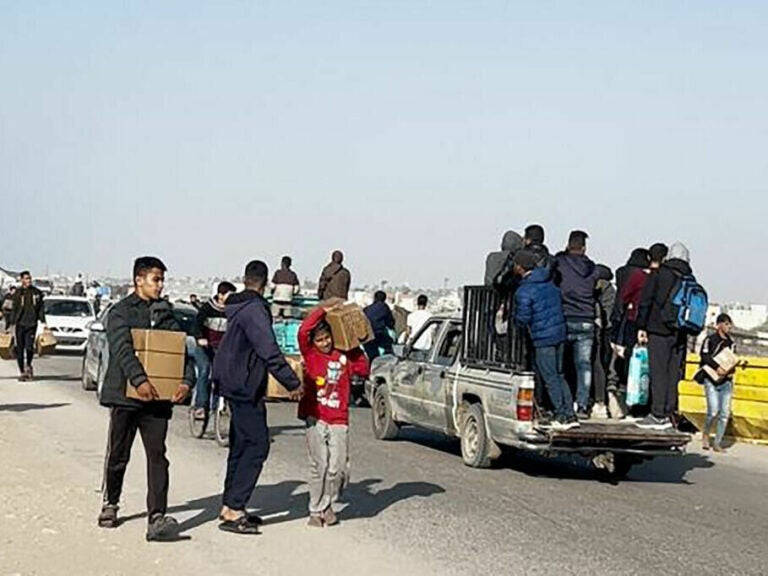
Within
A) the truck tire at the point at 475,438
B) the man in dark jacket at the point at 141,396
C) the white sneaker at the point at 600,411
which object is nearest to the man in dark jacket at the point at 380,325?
the truck tire at the point at 475,438

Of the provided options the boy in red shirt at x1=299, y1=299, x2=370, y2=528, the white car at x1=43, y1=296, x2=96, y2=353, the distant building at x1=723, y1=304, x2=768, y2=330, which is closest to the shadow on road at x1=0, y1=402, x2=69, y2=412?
the boy in red shirt at x1=299, y1=299, x2=370, y2=528

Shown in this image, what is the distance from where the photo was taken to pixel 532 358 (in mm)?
14516

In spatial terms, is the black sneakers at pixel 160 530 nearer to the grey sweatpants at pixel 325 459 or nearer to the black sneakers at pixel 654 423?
the grey sweatpants at pixel 325 459

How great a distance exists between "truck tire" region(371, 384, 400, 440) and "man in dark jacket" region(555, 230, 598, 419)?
362 cm

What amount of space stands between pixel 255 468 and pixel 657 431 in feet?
19.0

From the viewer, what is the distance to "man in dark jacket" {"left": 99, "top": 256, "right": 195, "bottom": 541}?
9742 millimetres

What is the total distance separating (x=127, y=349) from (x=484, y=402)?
604 cm

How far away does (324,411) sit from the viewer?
10586mm

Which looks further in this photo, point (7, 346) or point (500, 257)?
point (7, 346)

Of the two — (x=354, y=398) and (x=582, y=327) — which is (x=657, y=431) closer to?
(x=582, y=327)

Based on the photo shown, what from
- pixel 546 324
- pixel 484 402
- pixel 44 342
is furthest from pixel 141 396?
pixel 44 342

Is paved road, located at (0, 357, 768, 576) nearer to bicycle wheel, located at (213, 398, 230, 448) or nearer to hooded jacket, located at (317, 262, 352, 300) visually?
bicycle wheel, located at (213, 398, 230, 448)

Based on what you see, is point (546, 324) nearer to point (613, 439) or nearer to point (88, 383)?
point (613, 439)

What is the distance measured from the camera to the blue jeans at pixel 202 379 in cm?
1703
